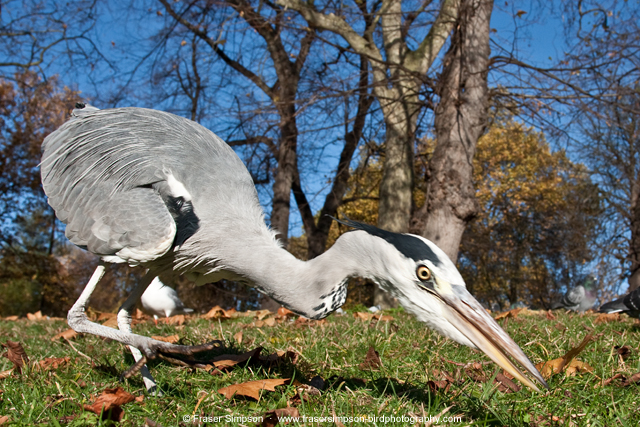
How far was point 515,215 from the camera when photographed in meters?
22.7

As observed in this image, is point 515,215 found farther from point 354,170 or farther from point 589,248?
point 354,170

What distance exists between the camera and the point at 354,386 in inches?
108

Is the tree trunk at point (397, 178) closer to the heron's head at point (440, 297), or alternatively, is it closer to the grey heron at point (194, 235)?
the grey heron at point (194, 235)

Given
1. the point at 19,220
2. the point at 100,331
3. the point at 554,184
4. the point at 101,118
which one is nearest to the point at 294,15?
the point at 101,118

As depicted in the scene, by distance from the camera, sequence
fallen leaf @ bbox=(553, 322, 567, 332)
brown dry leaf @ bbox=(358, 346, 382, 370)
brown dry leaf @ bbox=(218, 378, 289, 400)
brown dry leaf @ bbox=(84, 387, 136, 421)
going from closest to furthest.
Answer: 1. brown dry leaf @ bbox=(84, 387, 136, 421)
2. brown dry leaf @ bbox=(218, 378, 289, 400)
3. brown dry leaf @ bbox=(358, 346, 382, 370)
4. fallen leaf @ bbox=(553, 322, 567, 332)

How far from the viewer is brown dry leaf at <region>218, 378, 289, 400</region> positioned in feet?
7.91

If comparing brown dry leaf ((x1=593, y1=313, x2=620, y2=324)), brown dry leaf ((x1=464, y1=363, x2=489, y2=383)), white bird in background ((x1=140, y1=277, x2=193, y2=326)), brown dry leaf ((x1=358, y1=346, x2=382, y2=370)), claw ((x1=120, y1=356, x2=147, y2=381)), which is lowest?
white bird in background ((x1=140, y1=277, x2=193, y2=326))


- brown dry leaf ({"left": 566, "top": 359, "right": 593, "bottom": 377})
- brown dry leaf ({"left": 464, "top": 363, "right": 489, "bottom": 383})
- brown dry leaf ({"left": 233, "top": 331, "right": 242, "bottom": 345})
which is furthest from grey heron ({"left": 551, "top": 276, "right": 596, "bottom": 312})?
brown dry leaf ({"left": 233, "top": 331, "right": 242, "bottom": 345})

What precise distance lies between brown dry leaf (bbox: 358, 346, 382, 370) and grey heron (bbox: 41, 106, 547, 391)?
630 millimetres

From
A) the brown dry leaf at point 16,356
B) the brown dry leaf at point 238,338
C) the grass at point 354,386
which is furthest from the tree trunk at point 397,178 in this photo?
the brown dry leaf at point 16,356

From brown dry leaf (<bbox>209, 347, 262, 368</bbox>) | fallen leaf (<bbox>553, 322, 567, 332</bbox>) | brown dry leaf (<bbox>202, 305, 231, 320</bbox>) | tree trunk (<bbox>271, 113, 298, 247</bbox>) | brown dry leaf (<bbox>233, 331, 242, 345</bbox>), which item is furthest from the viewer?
tree trunk (<bbox>271, 113, 298, 247</bbox>)

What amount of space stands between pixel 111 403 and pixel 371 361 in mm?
1690

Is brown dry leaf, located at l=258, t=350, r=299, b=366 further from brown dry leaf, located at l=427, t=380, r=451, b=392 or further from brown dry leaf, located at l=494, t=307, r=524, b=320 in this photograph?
brown dry leaf, located at l=494, t=307, r=524, b=320

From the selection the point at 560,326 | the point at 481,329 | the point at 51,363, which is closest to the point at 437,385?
the point at 481,329
